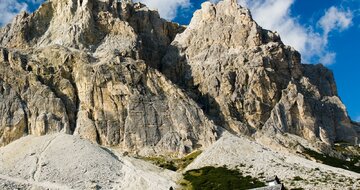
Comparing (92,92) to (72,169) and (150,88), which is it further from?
(72,169)

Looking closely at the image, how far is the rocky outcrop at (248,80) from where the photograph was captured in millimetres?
161250

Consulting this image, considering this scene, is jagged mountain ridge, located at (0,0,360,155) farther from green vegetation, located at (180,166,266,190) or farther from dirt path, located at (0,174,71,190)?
dirt path, located at (0,174,71,190)

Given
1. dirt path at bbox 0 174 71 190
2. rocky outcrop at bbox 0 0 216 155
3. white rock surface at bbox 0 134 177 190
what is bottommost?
dirt path at bbox 0 174 71 190

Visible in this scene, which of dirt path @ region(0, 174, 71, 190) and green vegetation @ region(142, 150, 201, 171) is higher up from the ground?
green vegetation @ region(142, 150, 201, 171)

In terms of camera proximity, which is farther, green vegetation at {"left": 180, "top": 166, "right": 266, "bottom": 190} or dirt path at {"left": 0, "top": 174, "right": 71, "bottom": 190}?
green vegetation at {"left": 180, "top": 166, "right": 266, "bottom": 190}

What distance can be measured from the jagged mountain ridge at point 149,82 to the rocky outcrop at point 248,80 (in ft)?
1.25

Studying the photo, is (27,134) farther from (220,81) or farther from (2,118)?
(220,81)

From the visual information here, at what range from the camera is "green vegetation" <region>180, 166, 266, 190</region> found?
319ft

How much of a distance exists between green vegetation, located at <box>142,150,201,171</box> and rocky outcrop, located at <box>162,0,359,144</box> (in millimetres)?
26650

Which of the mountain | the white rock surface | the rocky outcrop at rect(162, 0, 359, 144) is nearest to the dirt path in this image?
the white rock surface

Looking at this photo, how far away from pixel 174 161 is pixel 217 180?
2621cm

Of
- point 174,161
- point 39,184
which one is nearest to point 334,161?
point 174,161

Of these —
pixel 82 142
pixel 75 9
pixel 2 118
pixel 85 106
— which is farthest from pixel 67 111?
pixel 75 9

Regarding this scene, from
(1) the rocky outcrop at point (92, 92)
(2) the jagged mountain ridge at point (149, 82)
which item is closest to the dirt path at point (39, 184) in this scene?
(2) the jagged mountain ridge at point (149, 82)
